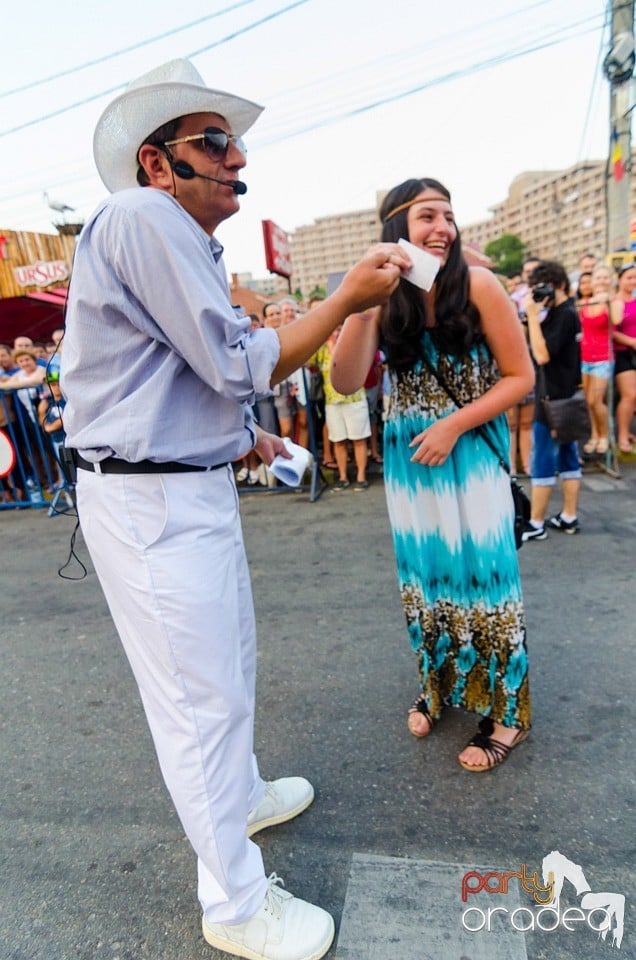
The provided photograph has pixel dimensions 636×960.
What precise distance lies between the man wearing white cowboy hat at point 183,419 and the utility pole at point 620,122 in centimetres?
809

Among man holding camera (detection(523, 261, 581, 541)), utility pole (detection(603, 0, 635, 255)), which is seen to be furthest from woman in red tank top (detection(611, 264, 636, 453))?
man holding camera (detection(523, 261, 581, 541))

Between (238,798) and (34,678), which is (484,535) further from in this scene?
(34,678)

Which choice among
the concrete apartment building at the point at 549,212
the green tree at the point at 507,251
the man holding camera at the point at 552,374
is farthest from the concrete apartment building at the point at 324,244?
the man holding camera at the point at 552,374

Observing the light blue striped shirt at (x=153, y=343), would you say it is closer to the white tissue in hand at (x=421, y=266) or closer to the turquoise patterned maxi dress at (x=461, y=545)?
the white tissue in hand at (x=421, y=266)

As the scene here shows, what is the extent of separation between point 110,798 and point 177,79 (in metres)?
Answer: 2.35

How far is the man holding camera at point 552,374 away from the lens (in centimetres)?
445

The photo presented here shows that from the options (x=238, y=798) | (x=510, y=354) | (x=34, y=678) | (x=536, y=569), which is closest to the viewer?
(x=238, y=798)

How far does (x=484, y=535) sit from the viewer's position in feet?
6.95

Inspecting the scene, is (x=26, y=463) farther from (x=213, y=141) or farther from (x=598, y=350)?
(x=213, y=141)

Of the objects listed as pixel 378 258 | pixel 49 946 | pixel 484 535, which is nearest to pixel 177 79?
pixel 378 258

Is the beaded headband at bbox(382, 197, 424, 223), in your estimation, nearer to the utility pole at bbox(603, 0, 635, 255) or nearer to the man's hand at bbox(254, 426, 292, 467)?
the man's hand at bbox(254, 426, 292, 467)

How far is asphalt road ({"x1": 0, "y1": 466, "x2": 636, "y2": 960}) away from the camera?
1720 mm

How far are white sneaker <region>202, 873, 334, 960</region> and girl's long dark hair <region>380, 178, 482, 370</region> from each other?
171 cm

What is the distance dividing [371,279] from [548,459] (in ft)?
11.3
